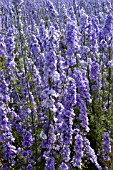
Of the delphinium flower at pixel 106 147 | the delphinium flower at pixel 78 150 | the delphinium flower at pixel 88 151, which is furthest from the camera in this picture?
the delphinium flower at pixel 106 147

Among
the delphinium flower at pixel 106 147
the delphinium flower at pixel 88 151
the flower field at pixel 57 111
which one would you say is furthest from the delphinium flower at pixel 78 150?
the delphinium flower at pixel 106 147

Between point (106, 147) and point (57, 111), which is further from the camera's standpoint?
point (106, 147)

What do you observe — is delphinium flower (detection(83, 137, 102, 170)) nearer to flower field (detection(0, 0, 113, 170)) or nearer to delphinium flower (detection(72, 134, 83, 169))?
flower field (detection(0, 0, 113, 170))

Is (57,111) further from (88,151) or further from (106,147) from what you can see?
(106,147)

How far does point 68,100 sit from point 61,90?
82 cm

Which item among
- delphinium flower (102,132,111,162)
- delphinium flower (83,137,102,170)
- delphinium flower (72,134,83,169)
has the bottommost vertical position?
delphinium flower (72,134,83,169)

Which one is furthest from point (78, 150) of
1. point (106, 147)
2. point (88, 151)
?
point (106, 147)

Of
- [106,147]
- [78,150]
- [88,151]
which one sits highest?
[106,147]

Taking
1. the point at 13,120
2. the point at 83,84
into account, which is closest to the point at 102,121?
the point at 83,84

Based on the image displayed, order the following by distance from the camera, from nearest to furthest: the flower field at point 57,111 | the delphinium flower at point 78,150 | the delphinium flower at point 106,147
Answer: the flower field at point 57,111 < the delphinium flower at point 78,150 < the delphinium flower at point 106,147

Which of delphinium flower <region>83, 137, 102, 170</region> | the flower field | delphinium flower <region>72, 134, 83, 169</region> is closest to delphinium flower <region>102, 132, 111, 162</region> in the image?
the flower field

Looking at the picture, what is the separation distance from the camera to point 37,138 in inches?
200

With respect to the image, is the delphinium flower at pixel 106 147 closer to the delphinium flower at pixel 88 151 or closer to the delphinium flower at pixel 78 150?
the delphinium flower at pixel 88 151

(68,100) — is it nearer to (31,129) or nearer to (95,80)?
(31,129)
